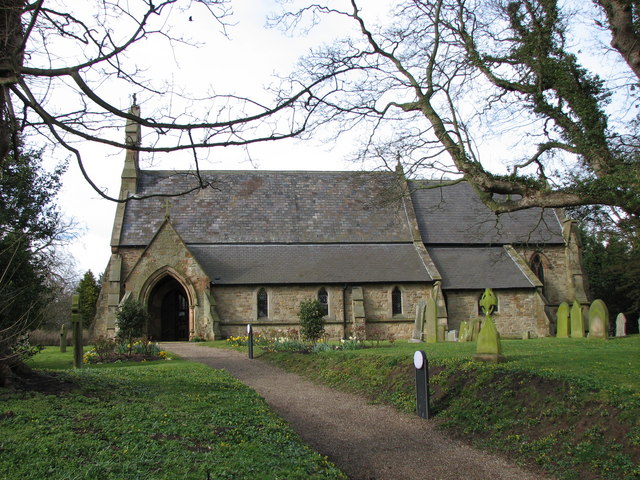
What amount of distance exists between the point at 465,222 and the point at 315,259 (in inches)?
388

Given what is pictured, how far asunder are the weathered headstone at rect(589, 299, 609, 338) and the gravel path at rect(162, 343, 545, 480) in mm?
9696

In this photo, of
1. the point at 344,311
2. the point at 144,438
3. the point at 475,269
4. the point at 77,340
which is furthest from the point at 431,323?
the point at 144,438

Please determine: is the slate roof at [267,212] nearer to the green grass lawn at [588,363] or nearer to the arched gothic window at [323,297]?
the arched gothic window at [323,297]

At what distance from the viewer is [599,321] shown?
705 inches

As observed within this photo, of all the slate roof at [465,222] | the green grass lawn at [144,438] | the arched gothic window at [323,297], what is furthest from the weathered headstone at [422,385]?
the slate roof at [465,222]

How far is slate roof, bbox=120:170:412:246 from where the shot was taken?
3200 centimetres

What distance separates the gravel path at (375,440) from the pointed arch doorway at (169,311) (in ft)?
59.0

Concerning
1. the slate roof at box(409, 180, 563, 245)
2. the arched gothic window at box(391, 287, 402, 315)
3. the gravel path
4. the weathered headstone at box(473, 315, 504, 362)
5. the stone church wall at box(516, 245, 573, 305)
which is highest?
the slate roof at box(409, 180, 563, 245)

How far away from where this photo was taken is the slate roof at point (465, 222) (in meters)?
33.4

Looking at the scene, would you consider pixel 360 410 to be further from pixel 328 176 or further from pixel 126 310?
pixel 328 176

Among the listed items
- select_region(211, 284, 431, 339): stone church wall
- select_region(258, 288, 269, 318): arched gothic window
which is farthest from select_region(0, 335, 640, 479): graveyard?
select_region(258, 288, 269, 318): arched gothic window

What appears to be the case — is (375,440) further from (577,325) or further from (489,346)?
(577,325)

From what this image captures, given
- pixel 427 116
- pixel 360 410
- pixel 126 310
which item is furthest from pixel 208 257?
pixel 360 410

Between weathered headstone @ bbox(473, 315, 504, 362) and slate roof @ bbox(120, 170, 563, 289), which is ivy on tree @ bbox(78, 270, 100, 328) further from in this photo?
weathered headstone @ bbox(473, 315, 504, 362)
